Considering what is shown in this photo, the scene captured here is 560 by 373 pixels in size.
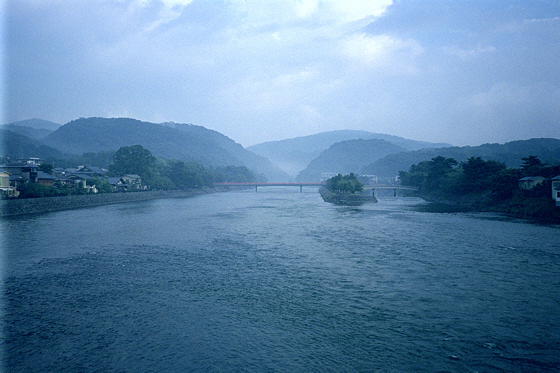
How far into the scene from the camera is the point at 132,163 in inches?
2566

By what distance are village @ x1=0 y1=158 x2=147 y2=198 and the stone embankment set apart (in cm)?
179

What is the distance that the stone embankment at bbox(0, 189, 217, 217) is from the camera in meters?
30.8

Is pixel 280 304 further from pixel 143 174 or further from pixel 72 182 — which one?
pixel 143 174

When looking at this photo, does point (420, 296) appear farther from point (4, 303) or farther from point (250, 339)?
point (4, 303)

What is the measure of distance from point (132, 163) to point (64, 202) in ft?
93.5

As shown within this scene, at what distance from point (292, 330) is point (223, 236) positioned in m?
14.5

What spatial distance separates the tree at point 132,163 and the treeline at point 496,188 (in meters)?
52.0

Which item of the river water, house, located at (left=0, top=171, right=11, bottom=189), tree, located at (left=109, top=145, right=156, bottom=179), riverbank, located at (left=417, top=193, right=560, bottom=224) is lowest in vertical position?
the river water

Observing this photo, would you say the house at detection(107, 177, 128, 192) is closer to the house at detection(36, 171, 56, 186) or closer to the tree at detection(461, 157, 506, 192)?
the house at detection(36, 171, 56, 186)

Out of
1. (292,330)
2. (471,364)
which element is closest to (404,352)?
(471,364)

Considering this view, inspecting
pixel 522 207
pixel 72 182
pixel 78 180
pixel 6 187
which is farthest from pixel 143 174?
pixel 522 207

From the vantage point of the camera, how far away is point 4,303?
1101cm

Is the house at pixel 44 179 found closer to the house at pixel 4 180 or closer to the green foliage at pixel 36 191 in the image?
the house at pixel 4 180

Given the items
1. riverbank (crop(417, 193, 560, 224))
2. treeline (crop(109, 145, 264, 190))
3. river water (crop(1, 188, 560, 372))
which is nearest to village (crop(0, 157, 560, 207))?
riverbank (crop(417, 193, 560, 224))
